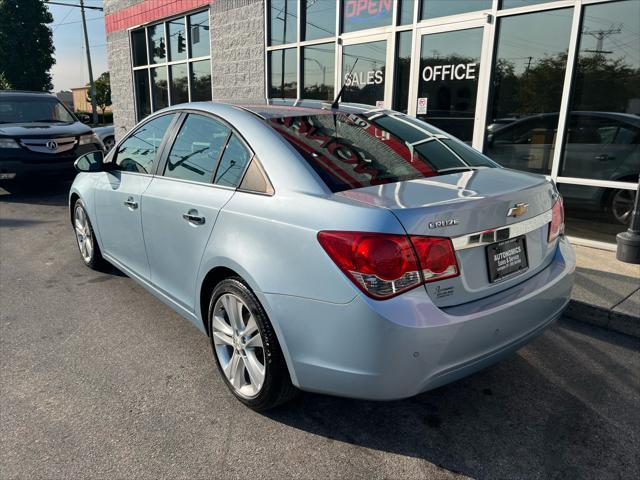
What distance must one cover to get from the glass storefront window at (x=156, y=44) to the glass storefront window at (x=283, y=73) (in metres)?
4.47

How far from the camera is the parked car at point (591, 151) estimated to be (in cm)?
517

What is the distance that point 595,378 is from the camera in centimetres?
301

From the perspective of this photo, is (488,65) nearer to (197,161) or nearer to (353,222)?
(197,161)

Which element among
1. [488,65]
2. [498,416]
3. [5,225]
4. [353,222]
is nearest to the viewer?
A: [353,222]

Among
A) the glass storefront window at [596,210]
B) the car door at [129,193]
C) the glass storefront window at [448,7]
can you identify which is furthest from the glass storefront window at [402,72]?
the car door at [129,193]

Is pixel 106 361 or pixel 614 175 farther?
pixel 614 175

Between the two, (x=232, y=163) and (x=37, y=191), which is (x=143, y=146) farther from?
(x=37, y=191)

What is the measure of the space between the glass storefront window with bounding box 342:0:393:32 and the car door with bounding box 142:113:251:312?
16.5 ft

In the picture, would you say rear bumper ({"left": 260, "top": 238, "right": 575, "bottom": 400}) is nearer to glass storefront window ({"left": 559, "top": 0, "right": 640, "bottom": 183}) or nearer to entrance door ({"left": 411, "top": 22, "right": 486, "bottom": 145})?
glass storefront window ({"left": 559, "top": 0, "right": 640, "bottom": 183})

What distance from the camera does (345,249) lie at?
2.01 metres

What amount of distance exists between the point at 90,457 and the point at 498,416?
2030 millimetres

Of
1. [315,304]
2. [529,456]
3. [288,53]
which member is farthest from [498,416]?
[288,53]

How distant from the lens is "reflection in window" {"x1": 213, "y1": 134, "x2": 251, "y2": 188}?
2.66 meters

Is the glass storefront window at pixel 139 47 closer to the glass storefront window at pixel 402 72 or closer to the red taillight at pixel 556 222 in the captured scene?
the glass storefront window at pixel 402 72
